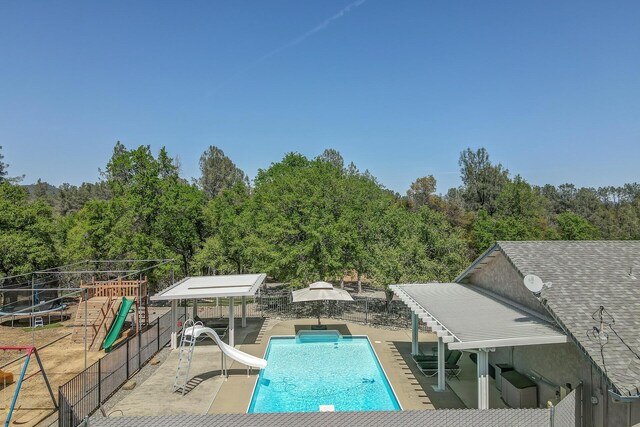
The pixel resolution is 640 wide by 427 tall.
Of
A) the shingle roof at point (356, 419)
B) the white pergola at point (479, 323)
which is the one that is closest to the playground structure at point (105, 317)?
the shingle roof at point (356, 419)

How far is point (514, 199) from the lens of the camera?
4734cm

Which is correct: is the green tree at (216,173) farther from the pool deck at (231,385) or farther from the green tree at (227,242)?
the pool deck at (231,385)

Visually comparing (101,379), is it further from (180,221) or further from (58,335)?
(180,221)

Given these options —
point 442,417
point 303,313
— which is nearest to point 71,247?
point 303,313

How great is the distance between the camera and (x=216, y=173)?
66562mm

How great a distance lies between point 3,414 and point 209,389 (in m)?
5.94

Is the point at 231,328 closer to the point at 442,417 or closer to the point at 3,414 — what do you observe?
the point at 3,414

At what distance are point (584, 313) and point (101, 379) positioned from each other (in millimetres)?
14112

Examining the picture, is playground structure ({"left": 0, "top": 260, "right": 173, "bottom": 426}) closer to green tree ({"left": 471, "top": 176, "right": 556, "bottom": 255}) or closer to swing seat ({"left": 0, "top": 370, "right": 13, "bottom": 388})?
swing seat ({"left": 0, "top": 370, "right": 13, "bottom": 388})

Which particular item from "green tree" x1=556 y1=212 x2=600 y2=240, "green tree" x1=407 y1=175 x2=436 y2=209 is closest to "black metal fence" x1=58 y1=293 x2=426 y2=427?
"green tree" x1=556 y1=212 x2=600 y2=240

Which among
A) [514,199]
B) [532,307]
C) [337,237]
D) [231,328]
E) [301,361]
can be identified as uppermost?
[514,199]

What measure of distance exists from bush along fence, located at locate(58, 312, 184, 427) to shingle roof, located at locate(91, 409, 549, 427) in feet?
10.0

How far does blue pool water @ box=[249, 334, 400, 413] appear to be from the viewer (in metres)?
14.0

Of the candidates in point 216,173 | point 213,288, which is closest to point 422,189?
point 216,173
